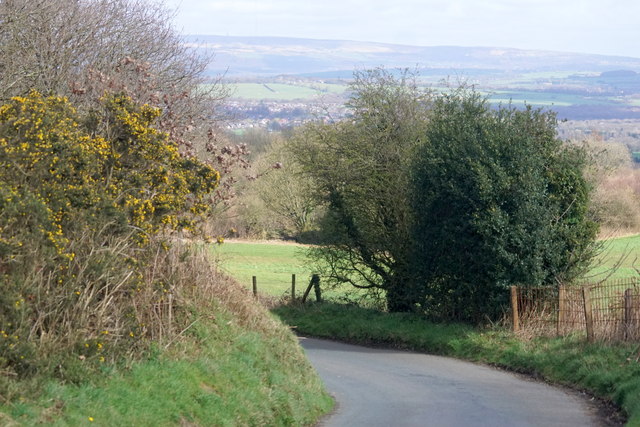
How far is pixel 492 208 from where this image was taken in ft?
80.9

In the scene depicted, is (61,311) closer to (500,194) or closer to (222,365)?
(222,365)

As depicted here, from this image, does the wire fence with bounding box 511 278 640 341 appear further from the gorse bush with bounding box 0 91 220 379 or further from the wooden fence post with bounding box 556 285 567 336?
the gorse bush with bounding box 0 91 220 379

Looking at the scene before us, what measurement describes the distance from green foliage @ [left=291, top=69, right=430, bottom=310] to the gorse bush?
17.0 metres

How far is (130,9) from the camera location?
29812 mm

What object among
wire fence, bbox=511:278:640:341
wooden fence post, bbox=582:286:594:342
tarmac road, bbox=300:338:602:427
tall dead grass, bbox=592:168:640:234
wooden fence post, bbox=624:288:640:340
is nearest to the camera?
tarmac road, bbox=300:338:602:427

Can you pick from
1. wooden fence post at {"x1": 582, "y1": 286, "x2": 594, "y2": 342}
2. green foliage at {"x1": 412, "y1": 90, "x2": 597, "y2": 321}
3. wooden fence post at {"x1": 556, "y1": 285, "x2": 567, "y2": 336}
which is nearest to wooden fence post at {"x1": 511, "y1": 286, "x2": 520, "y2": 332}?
green foliage at {"x1": 412, "y1": 90, "x2": 597, "y2": 321}

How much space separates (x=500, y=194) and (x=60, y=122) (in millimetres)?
15809

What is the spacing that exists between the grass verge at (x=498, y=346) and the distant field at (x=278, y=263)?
420 inches

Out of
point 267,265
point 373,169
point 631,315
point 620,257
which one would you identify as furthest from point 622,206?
point 631,315

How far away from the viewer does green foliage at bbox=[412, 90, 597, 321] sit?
80.9 ft

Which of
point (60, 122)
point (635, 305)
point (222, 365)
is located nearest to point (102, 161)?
point (60, 122)

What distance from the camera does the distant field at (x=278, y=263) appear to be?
46.0m

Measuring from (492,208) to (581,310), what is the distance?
3708 mm

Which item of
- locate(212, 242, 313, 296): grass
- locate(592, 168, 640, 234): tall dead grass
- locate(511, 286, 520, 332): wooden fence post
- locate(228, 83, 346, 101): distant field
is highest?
locate(228, 83, 346, 101): distant field
